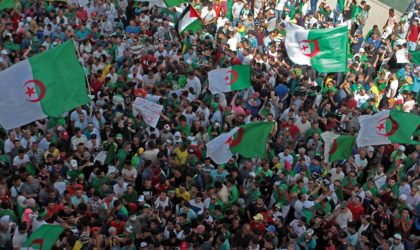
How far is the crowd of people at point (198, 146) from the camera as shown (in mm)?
14383

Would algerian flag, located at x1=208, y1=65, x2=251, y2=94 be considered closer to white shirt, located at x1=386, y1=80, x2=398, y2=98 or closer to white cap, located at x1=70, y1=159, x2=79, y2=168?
white shirt, located at x1=386, y1=80, x2=398, y2=98

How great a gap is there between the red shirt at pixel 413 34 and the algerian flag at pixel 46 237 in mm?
14051

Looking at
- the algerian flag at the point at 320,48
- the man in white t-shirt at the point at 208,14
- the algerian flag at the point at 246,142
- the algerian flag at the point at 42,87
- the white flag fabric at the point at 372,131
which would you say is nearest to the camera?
the algerian flag at the point at 42,87

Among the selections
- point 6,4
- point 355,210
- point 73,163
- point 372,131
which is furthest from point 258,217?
point 6,4

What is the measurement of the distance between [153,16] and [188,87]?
15.3 feet

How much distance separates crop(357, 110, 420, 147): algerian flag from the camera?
635 inches

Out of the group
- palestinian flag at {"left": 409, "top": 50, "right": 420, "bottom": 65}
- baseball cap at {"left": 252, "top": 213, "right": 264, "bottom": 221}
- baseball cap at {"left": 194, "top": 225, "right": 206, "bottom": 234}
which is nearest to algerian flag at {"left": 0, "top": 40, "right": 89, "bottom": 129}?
baseball cap at {"left": 194, "top": 225, "right": 206, "bottom": 234}

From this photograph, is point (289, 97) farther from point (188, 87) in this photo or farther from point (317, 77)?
point (188, 87)

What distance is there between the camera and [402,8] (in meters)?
27.7

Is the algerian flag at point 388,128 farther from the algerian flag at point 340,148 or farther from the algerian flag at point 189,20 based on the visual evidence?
the algerian flag at point 189,20

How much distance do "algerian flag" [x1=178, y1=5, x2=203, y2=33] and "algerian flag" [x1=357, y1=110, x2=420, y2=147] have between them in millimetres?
5992

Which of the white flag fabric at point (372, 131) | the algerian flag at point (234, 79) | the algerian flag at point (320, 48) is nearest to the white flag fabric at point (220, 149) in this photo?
the algerian flag at point (234, 79)

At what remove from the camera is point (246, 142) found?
52.2ft

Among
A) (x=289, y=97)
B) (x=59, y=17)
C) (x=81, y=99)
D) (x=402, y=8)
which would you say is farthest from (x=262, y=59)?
(x=402, y=8)
